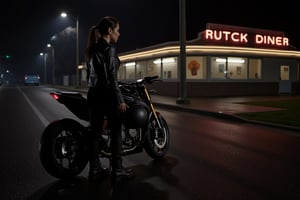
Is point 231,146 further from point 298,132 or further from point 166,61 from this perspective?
point 166,61

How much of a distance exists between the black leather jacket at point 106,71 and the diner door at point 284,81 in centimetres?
2468

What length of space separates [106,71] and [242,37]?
70.9 feet

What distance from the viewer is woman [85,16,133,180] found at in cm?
441

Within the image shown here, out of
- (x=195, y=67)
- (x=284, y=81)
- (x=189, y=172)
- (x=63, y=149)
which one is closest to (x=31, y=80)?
(x=195, y=67)

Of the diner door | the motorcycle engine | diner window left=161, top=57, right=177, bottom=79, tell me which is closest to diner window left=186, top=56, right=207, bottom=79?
diner window left=161, top=57, right=177, bottom=79

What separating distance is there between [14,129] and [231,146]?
5650mm

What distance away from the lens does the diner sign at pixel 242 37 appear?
912 inches

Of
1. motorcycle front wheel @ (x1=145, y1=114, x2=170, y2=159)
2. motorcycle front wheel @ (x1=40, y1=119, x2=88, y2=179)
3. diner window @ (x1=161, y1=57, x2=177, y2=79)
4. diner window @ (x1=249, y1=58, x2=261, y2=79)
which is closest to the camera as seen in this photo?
motorcycle front wheel @ (x1=40, y1=119, x2=88, y2=179)

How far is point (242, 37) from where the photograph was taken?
24500 mm

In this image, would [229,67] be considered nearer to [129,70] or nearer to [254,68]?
[254,68]

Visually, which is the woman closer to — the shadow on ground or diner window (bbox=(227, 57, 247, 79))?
the shadow on ground

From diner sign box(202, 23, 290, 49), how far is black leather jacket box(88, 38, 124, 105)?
19081mm

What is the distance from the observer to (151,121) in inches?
224

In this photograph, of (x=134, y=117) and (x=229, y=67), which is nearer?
(x=134, y=117)
